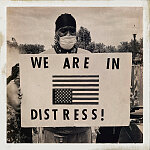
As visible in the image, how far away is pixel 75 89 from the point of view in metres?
1.03

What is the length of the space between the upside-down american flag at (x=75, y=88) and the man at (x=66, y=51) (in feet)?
0.26

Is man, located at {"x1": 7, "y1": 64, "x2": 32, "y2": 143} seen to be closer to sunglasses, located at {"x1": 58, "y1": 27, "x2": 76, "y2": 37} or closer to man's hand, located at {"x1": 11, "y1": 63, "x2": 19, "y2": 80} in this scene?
man's hand, located at {"x1": 11, "y1": 63, "x2": 19, "y2": 80}

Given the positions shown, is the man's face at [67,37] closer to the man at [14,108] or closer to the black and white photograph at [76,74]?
the black and white photograph at [76,74]

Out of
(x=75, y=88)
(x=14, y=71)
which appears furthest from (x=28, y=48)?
(x=75, y=88)

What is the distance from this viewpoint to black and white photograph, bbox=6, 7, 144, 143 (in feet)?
3.39

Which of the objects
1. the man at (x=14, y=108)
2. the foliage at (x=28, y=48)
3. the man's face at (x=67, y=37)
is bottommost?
the man at (x=14, y=108)

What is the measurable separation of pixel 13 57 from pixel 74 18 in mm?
219

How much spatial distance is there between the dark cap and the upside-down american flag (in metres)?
0.15

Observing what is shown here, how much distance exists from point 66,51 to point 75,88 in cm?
12

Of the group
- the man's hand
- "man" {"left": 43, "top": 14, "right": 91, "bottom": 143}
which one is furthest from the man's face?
the man's hand

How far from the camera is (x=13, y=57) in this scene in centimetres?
103

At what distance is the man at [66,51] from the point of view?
104cm

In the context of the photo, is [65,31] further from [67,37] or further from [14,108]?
[14,108]

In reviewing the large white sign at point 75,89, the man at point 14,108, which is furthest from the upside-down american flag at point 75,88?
the man at point 14,108
